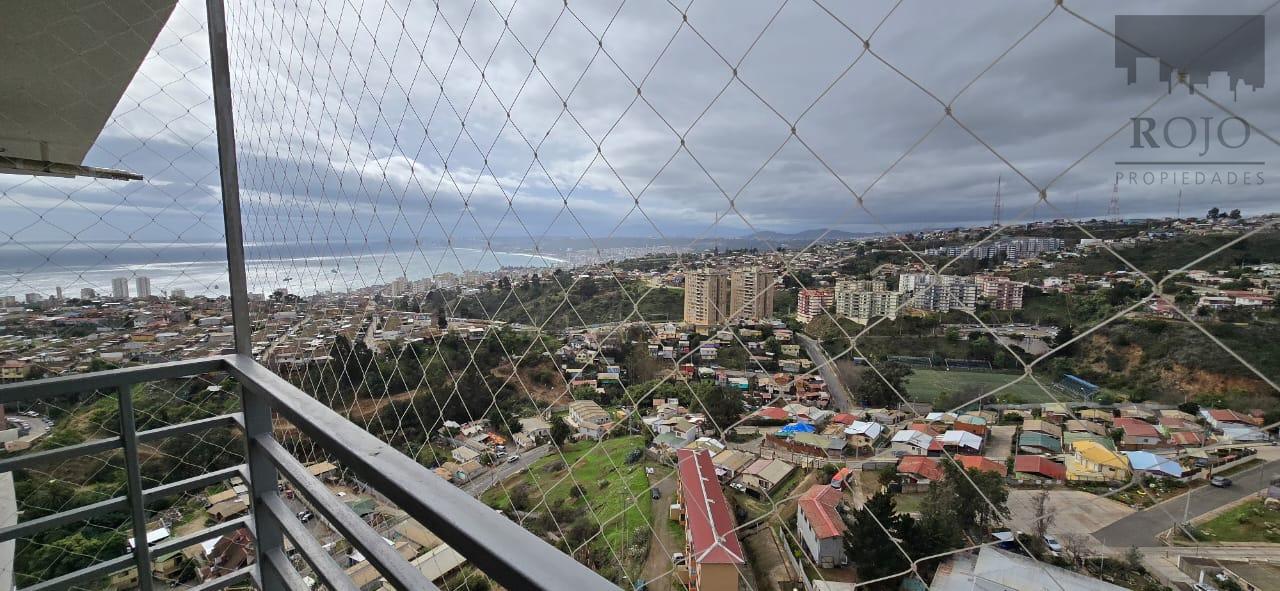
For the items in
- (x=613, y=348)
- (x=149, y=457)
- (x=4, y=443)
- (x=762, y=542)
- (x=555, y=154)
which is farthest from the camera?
(x=4, y=443)

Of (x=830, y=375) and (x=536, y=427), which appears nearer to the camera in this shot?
(x=830, y=375)

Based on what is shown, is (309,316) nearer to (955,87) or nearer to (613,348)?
(613,348)

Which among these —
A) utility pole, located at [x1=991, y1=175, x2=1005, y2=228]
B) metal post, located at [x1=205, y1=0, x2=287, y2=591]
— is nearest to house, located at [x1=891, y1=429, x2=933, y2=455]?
utility pole, located at [x1=991, y1=175, x2=1005, y2=228]

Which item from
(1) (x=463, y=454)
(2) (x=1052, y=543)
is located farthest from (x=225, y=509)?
(2) (x=1052, y=543)

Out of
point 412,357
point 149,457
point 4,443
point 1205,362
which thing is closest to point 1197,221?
point 1205,362

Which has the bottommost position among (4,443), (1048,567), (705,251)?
(4,443)

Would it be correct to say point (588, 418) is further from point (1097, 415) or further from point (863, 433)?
point (1097, 415)

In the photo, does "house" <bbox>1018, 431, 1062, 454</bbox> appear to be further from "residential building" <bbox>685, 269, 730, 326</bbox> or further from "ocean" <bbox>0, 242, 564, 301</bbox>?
"ocean" <bbox>0, 242, 564, 301</bbox>
